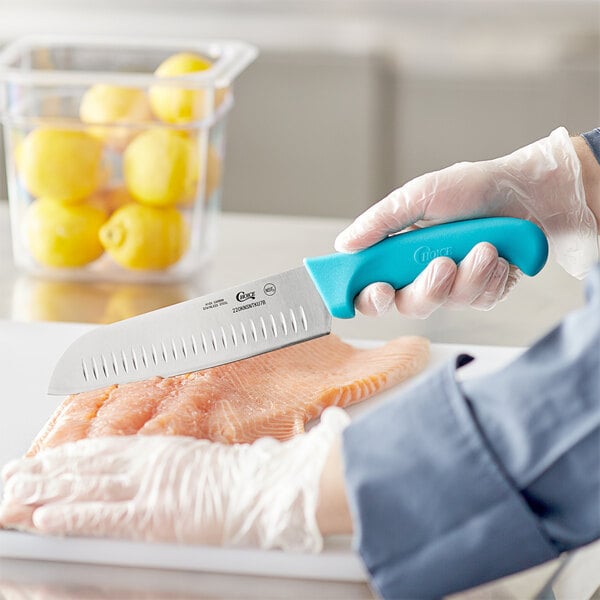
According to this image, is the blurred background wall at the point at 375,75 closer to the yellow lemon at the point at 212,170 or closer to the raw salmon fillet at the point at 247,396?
the yellow lemon at the point at 212,170

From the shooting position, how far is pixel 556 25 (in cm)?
327

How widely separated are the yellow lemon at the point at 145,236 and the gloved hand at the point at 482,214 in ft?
1.77

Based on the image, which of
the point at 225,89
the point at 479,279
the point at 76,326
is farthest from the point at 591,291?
the point at 225,89

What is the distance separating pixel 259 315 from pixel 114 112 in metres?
0.62

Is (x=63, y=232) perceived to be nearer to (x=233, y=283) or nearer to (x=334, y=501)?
(x=233, y=283)

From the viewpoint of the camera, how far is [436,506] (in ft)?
2.98

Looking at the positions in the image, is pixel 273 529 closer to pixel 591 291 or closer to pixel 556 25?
pixel 591 291

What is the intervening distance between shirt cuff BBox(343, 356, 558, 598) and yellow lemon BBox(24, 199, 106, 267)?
38.6 inches

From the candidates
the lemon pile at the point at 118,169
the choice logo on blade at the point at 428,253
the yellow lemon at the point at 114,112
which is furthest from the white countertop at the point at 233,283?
the choice logo on blade at the point at 428,253

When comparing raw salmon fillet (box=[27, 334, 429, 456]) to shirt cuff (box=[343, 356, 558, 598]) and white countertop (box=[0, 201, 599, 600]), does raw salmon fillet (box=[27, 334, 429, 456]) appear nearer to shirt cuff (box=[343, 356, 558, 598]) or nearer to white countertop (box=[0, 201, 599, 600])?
white countertop (box=[0, 201, 599, 600])

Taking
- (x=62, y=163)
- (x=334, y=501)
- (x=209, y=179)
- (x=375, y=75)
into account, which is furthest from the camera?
(x=375, y=75)

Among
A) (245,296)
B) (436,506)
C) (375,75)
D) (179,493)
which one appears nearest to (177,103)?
(245,296)

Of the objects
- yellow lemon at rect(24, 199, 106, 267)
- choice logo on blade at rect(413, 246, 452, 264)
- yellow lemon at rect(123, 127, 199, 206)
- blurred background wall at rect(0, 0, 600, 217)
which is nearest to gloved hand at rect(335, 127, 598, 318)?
choice logo on blade at rect(413, 246, 452, 264)

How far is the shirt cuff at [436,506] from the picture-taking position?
35.5 inches
